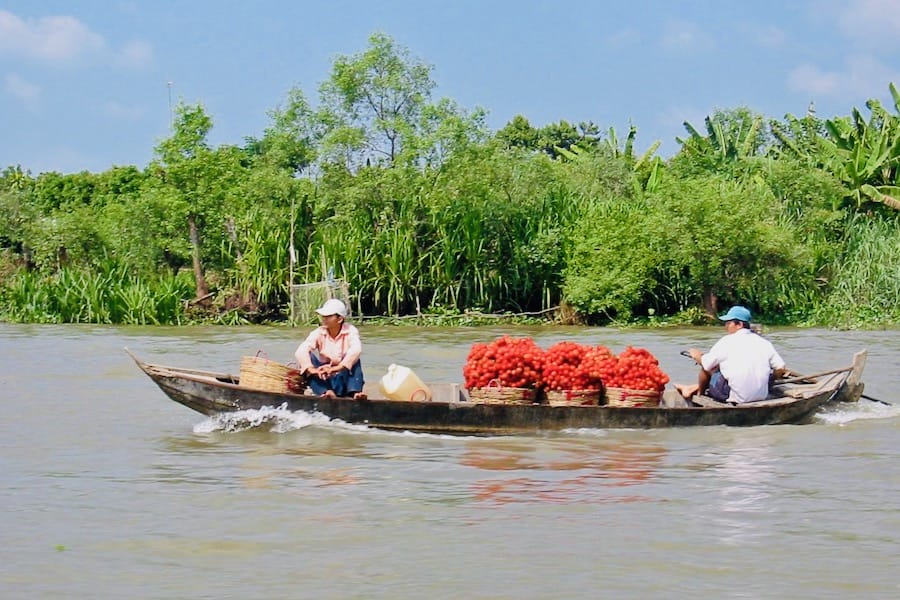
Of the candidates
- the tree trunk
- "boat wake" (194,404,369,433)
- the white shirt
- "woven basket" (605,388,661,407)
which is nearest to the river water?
"boat wake" (194,404,369,433)

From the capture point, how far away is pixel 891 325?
24.0m

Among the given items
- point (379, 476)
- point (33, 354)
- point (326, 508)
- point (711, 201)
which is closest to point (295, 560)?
point (326, 508)

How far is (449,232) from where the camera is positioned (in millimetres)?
26797

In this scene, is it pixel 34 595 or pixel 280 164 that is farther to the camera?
pixel 280 164

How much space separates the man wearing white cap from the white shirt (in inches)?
112

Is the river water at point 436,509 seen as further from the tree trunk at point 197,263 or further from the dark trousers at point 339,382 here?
the tree trunk at point 197,263

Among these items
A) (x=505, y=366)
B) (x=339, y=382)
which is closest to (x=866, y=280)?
(x=505, y=366)

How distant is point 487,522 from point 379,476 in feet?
5.32

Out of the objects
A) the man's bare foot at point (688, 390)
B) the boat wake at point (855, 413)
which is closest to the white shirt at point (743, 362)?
the man's bare foot at point (688, 390)

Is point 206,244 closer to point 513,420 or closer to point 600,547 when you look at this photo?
point 513,420

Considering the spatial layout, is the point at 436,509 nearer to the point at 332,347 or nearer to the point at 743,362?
the point at 332,347

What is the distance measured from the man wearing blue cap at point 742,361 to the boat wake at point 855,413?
73 cm

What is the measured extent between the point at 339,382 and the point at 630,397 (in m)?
2.33

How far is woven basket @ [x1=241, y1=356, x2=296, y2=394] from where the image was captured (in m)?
10.1
